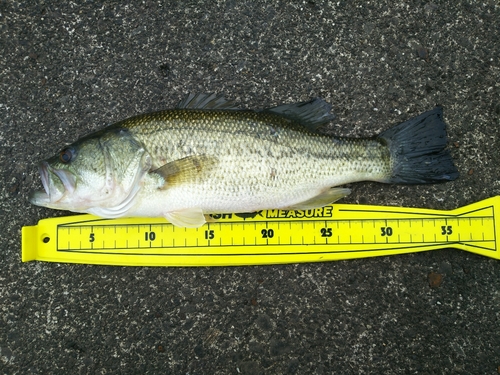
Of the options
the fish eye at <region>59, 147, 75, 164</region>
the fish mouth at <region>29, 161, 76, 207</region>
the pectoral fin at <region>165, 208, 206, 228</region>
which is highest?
the fish eye at <region>59, 147, 75, 164</region>

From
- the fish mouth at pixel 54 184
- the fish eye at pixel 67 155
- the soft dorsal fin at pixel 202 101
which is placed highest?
the soft dorsal fin at pixel 202 101

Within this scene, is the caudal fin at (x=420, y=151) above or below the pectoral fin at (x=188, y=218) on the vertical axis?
above

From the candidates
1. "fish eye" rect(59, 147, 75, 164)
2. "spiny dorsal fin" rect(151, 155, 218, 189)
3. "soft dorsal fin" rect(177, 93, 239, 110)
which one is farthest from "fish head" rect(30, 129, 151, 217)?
"soft dorsal fin" rect(177, 93, 239, 110)

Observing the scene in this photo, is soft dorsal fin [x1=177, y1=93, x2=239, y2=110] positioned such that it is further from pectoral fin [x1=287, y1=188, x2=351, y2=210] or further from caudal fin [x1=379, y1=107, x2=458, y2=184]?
caudal fin [x1=379, y1=107, x2=458, y2=184]

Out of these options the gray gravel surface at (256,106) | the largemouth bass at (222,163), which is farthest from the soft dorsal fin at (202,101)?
the gray gravel surface at (256,106)

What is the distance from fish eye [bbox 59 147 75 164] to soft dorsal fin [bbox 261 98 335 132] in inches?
50.8

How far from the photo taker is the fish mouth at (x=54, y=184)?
2.22 m

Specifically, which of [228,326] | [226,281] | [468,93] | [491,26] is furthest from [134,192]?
[491,26]

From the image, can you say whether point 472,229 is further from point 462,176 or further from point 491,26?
point 491,26

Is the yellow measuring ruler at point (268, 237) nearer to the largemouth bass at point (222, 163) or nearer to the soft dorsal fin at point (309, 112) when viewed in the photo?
the largemouth bass at point (222, 163)

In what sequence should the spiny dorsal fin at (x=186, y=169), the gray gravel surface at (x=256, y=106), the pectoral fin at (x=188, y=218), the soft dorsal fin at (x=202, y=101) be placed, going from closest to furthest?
the spiny dorsal fin at (x=186, y=169)
the pectoral fin at (x=188, y=218)
the soft dorsal fin at (x=202, y=101)
the gray gravel surface at (x=256, y=106)

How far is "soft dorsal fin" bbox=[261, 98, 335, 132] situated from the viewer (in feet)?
8.06

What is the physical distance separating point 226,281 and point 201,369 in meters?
0.60

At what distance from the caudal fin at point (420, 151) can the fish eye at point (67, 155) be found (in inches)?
77.8
